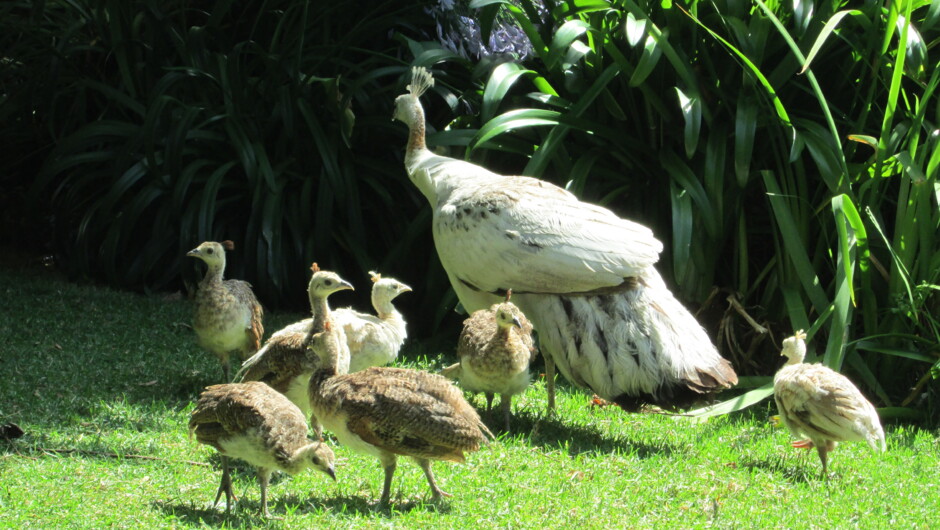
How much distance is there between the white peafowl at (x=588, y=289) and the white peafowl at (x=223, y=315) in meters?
1.19

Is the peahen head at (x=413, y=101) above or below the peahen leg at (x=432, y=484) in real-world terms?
above

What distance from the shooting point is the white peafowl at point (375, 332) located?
18.8 feet

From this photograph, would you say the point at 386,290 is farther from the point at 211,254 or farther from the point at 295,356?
the point at 211,254

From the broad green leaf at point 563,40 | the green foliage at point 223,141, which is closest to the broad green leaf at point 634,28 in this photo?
the broad green leaf at point 563,40

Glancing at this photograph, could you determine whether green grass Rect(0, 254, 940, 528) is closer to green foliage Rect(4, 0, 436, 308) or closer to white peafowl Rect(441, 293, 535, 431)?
white peafowl Rect(441, 293, 535, 431)

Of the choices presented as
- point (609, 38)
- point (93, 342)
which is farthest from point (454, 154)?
point (93, 342)

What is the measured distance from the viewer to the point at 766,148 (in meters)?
6.78

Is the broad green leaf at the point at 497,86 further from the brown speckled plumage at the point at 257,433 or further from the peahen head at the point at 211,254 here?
the brown speckled plumage at the point at 257,433

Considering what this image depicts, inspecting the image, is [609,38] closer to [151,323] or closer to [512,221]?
[512,221]

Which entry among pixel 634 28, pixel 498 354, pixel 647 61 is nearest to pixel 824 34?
pixel 647 61

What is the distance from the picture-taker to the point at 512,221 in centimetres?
554

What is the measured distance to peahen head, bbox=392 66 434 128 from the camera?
22.4ft

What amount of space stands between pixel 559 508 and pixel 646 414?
168cm

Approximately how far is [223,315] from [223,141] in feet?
8.73
